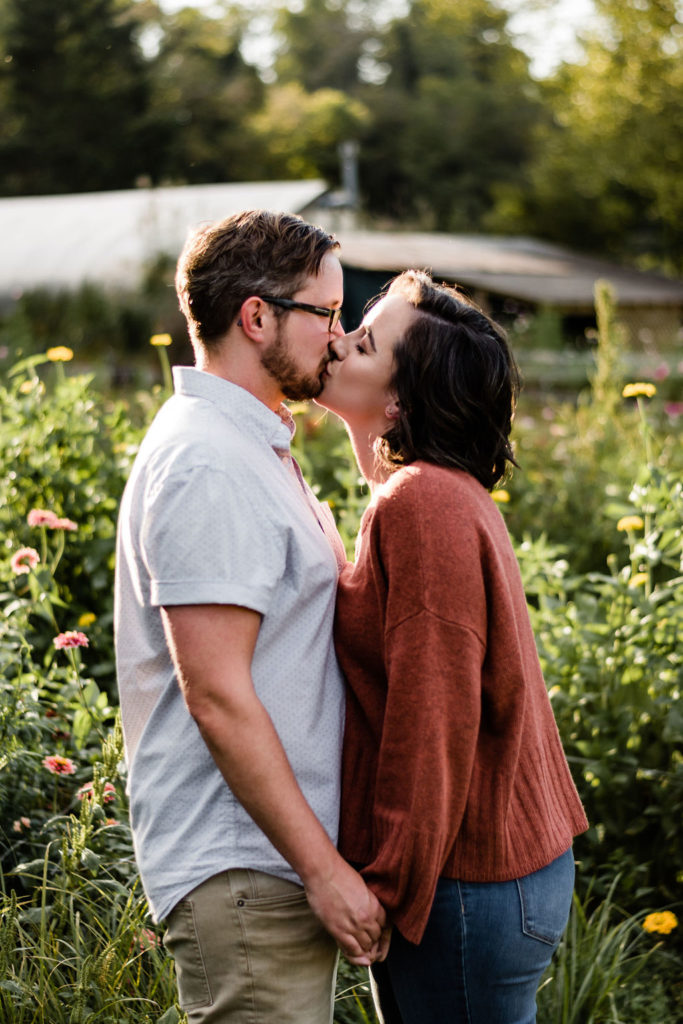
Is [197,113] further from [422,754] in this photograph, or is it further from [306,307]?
[422,754]

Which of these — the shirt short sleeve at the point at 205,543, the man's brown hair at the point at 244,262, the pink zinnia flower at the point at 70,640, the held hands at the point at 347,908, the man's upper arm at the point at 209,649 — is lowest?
the pink zinnia flower at the point at 70,640

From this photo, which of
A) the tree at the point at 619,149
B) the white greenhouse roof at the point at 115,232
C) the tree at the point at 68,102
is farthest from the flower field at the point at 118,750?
the tree at the point at 68,102

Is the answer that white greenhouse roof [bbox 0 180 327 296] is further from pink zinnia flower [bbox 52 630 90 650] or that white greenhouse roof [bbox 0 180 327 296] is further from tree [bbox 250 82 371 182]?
tree [bbox 250 82 371 182]

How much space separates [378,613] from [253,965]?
0.58m

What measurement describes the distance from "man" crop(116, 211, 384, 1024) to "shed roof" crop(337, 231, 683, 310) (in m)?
14.6

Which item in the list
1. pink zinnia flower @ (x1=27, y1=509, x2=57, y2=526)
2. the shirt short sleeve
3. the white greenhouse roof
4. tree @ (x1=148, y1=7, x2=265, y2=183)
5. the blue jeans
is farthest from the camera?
tree @ (x1=148, y1=7, x2=265, y2=183)

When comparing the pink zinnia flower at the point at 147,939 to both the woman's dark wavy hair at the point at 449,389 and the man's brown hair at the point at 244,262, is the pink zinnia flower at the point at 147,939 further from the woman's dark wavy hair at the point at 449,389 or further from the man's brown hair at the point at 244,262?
the man's brown hair at the point at 244,262

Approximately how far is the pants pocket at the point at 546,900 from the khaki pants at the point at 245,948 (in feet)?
1.10

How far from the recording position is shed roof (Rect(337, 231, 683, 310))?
19117 mm

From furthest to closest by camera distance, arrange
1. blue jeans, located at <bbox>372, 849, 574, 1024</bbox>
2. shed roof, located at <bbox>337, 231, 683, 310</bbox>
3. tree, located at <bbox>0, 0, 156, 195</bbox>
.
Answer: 1. tree, located at <bbox>0, 0, 156, 195</bbox>
2. shed roof, located at <bbox>337, 231, 683, 310</bbox>
3. blue jeans, located at <bbox>372, 849, 574, 1024</bbox>

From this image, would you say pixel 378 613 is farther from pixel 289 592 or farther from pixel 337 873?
pixel 337 873

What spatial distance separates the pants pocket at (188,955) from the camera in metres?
1.66

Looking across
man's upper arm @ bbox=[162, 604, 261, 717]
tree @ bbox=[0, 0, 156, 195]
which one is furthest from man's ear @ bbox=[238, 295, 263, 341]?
tree @ bbox=[0, 0, 156, 195]

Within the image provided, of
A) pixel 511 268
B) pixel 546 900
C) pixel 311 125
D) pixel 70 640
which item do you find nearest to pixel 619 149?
pixel 511 268
